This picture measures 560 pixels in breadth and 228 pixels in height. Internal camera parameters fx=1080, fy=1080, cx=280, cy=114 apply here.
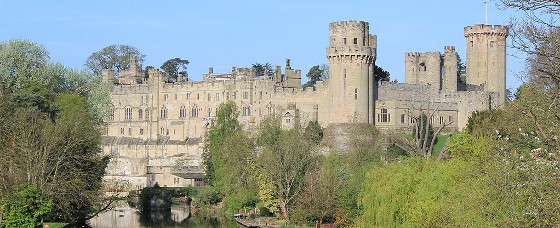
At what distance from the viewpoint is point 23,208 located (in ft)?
122

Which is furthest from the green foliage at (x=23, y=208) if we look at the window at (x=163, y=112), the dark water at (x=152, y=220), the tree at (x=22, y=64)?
the window at (x=163, y=112)

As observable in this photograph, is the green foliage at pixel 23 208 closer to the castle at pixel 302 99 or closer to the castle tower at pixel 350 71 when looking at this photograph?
Answer: the castle at pixel 302 99

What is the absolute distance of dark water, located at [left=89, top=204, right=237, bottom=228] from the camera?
49291 millimetres

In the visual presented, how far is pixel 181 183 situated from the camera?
7200 centimetres

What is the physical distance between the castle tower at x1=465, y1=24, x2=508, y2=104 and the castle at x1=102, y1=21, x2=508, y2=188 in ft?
0.22

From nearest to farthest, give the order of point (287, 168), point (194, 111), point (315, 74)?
point (287, 168) → point (194, 111) → point (315, 74)

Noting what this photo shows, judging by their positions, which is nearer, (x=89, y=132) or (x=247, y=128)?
(x=89, y=132)

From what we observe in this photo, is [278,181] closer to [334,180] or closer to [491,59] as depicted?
[334,180]

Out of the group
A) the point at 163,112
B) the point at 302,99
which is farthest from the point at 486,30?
the point at 163,112

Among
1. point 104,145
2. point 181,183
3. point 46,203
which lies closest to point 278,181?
Result: point 46,203

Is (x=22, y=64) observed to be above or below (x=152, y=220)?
above

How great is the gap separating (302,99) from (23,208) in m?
36.2

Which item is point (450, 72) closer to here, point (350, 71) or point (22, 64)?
point (350, 71)

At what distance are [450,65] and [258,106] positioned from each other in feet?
44.8
